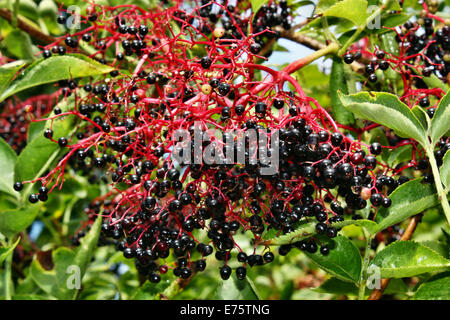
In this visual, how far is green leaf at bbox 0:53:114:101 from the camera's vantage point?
5.48ft

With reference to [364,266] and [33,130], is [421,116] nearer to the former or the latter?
[364,266]

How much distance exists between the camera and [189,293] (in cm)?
238

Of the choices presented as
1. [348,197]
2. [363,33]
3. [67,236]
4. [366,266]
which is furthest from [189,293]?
[363,33]

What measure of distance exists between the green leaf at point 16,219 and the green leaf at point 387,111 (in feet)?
4.42

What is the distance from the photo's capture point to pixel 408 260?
133 cm

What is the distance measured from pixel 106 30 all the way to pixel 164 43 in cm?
46

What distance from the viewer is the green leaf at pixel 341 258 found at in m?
1.45

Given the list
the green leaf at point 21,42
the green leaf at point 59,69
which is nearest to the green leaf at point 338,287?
the green leaf at point 59,69

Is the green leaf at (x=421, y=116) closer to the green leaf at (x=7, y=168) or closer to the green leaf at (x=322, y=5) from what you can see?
the green leaf at (x=322, y=5)

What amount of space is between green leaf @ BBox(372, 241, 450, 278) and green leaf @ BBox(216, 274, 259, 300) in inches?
20.4

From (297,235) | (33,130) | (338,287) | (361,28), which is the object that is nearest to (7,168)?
(33,130)

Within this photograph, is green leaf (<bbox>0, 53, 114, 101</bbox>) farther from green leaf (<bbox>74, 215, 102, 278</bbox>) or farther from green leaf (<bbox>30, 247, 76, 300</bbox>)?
green leaf (<bbox>30, 247, 76, 300</bbox>)

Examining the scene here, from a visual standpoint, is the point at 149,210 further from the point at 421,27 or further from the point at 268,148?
the point at 421,27

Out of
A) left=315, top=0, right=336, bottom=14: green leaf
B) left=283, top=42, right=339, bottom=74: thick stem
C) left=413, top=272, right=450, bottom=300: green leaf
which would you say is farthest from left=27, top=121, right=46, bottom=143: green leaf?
left=413, top=272, right=450, bottom=300: green leaf
